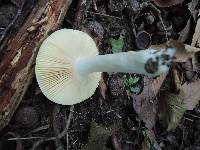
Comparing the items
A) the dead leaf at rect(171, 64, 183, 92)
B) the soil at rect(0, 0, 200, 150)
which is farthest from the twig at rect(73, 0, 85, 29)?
the dead leaf at rect(171, 64, 183, 92)

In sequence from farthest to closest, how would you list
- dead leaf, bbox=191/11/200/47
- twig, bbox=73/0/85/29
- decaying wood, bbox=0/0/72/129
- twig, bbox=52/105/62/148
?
dead leaf, bbox=191/11/200/47 → twig, bbox=73/0/85/29 → twig, bbox=52/105/62/148 → decaying wood, bbox=0/0/72/129

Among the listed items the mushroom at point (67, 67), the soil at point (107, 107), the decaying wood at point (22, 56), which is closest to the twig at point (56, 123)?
the soil at point (107, 107)

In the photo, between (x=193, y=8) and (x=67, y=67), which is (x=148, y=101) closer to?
(x=67, y=67)

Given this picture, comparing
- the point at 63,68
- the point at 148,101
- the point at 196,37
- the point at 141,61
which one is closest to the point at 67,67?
the point at 63,68

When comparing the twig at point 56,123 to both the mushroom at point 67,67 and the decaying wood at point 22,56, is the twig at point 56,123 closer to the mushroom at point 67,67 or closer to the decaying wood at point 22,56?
the mushroom at point 67,67

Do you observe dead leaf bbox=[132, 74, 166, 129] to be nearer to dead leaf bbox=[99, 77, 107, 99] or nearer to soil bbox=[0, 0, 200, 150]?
soil bbox=[0, 0, 200, 150]

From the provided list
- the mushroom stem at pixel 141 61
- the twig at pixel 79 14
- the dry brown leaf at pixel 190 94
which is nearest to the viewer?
the mushroom stem at pixel 141 61
